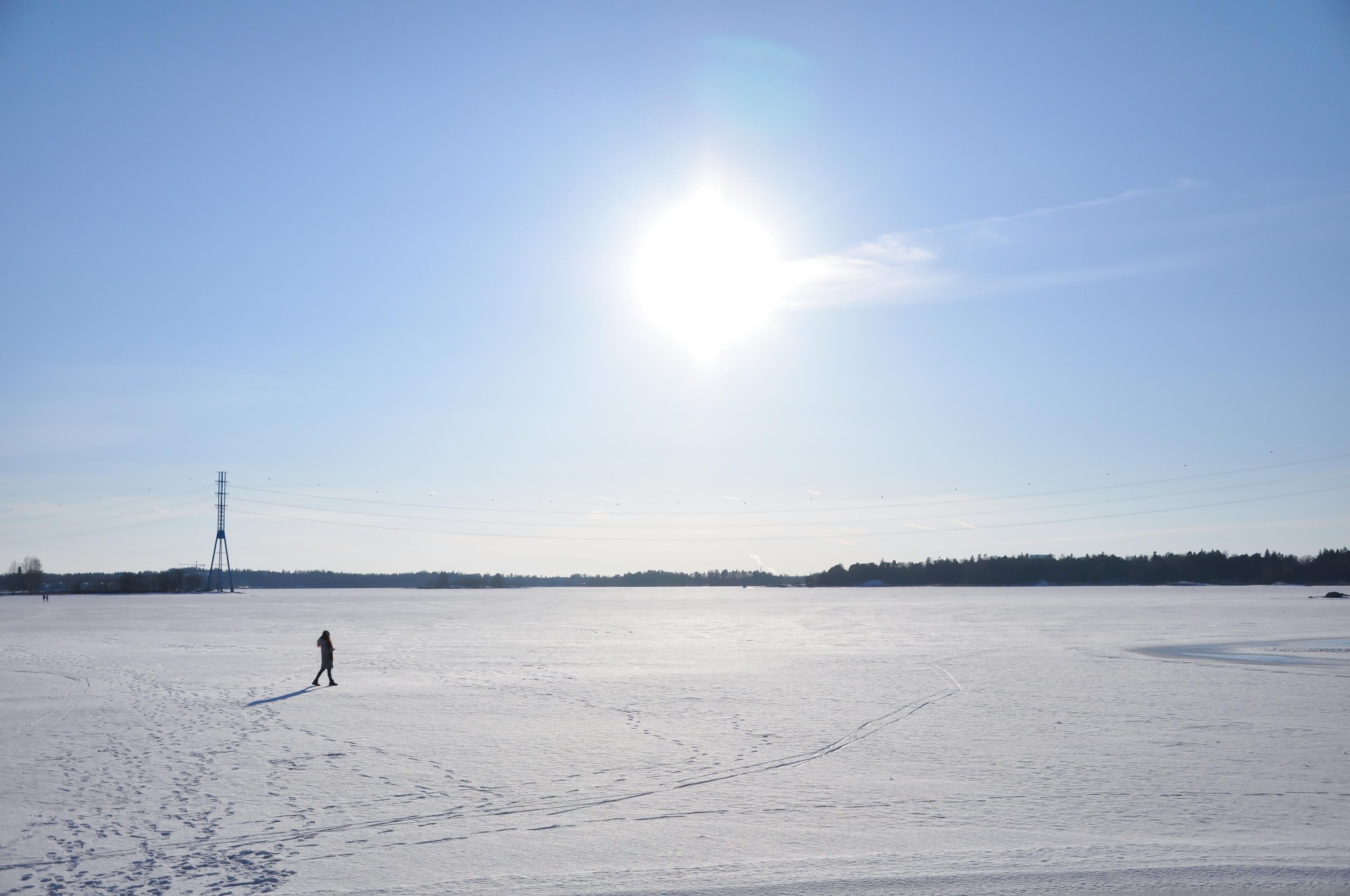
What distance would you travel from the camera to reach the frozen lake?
363 inches

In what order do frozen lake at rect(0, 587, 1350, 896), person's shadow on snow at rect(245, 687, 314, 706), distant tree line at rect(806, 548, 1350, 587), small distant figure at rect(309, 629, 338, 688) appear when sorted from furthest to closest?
distant tree line at rect(806, 548, 1350, 587) < small distant figure at rect(309, 629, 338, 688) < person's shadow on snow at rect(245, 687, 314, 706) < frozen lake at rect(0, 587, 1350, 896)

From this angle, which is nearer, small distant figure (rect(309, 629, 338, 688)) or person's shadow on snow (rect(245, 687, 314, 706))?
person's shadow on snow (rect(245, 687, 314, 706))

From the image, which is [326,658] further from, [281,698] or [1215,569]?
[1215,569]

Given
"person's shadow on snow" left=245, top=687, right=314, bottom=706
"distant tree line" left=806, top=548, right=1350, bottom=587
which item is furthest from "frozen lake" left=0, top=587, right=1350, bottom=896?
"distant tree line" left=806, top=548, right=1350, bottom=587

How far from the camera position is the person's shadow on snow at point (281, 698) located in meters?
20.7

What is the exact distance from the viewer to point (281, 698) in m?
21.6

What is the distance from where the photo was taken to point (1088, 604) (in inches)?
3354

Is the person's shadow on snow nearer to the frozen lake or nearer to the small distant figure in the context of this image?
the frozen lake

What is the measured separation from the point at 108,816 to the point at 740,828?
7623mm

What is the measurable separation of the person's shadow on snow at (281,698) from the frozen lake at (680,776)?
23 centimetres

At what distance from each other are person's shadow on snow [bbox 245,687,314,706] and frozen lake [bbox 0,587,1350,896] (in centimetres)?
23

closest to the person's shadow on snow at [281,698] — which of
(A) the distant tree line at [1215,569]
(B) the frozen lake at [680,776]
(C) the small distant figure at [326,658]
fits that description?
(B) the frozen lake at [680,776]

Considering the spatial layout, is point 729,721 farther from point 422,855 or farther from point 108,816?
point 108,816

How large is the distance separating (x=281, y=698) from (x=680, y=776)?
12436mm
